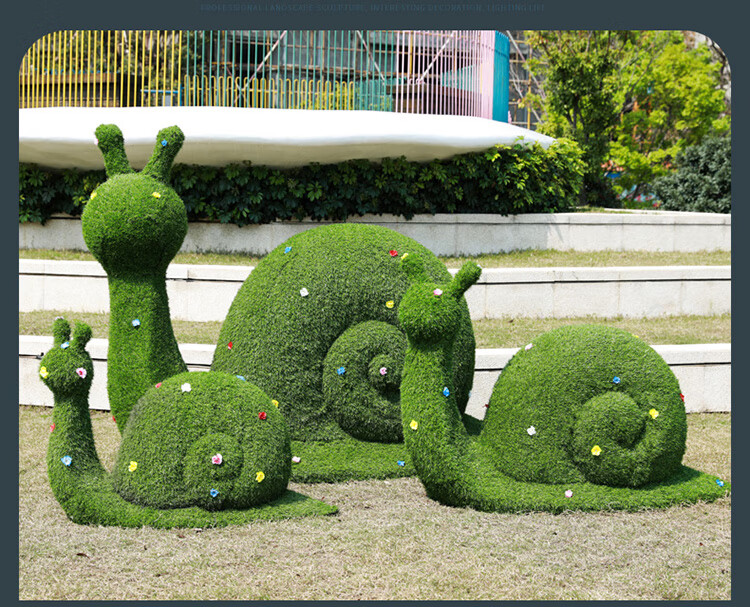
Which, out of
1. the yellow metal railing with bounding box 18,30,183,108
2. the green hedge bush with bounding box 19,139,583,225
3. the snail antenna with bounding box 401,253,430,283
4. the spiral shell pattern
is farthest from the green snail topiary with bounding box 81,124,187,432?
the yellow metal railing with bounding box 18,30,183,108

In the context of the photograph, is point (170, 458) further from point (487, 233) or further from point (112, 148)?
point (487, 233)

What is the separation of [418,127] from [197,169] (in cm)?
283

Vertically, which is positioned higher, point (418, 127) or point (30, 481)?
point (418, 127)

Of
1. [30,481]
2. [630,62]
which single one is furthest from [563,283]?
[630,62]

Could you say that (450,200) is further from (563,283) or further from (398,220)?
(563,283)

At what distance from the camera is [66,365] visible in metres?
4.49

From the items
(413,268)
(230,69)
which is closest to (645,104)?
(230,69)

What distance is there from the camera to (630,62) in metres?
19.9

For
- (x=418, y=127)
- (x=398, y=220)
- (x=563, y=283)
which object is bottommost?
(x=563, y=283)

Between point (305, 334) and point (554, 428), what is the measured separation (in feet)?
5.56

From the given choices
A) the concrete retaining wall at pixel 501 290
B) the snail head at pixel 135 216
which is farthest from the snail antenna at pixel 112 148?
the concrete retaining wall at pixel 501 290

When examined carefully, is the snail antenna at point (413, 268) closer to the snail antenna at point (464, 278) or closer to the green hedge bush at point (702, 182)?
the snail antenna at point (464, 278)

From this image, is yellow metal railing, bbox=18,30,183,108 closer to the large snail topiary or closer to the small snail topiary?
the large snail topiary

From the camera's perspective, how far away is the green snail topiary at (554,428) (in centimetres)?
471
